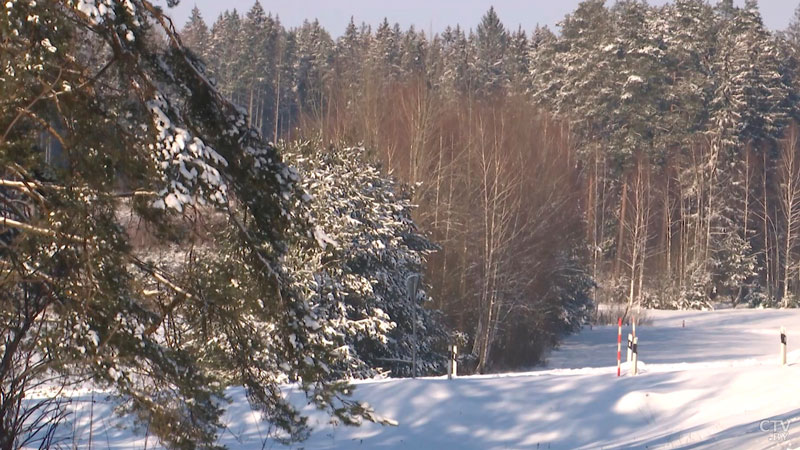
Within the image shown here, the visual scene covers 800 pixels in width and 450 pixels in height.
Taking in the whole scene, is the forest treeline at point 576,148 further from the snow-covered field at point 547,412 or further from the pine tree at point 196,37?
the snow-covered field at point 547,412

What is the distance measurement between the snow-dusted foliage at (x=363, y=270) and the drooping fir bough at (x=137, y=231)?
38.6ft

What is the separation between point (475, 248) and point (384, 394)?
52.1ft

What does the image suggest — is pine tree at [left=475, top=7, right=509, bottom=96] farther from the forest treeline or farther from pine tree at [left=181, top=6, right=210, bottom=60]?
pine tree at [left=181, top=6, right=210, bottom=60]

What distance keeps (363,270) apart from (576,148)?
35630mm

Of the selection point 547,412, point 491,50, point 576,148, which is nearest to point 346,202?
point 547,412

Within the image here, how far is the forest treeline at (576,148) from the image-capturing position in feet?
100

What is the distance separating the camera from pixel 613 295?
5341cm

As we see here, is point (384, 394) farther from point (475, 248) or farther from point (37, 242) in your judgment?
point (475, 248)

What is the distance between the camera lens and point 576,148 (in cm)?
5641

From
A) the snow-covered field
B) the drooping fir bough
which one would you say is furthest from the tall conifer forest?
the snow-covered field

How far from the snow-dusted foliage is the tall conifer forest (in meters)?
0.07

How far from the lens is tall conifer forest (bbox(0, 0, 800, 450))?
7012 mm

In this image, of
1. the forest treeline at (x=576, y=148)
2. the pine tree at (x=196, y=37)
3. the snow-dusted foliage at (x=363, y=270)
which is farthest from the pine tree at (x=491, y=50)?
the snow-dusted foliage at (x=363, y=270)

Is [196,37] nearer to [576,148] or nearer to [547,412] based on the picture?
[576,148]
